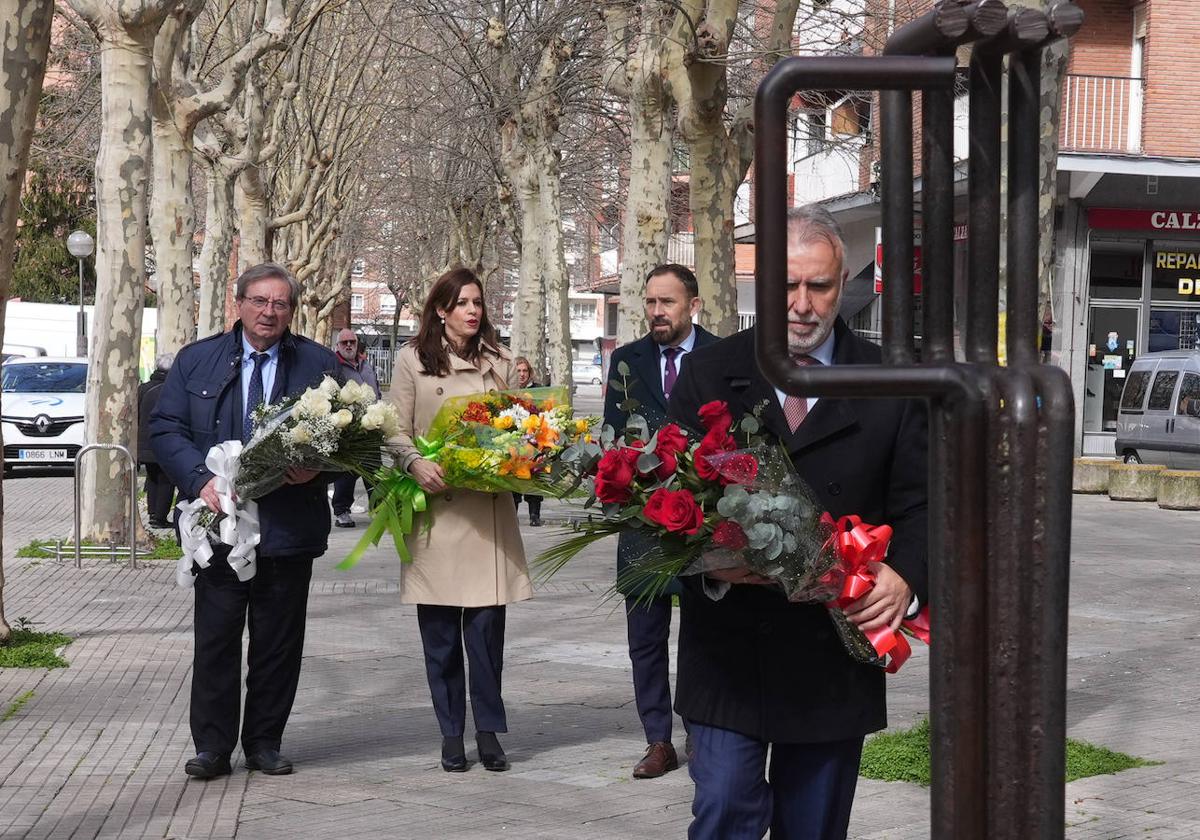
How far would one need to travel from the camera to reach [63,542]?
16.8m

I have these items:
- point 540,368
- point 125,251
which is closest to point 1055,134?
point 125,251

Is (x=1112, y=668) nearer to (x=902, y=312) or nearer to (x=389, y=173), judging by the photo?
(x=902, y=312)

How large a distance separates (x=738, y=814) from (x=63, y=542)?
557 inches

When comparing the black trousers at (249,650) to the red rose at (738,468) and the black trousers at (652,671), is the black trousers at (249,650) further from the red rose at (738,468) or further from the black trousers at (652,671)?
the red rose at (738,468)

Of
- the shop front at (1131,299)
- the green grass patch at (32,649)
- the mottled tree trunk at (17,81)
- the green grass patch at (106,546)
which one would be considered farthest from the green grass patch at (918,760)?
the shop front at (1131,299)

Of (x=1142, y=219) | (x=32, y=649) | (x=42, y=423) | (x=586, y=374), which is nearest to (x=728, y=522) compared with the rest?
(x=32, y=649)

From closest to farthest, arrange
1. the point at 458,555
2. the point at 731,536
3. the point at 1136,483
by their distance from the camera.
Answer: the point at 731,536, the point at 458,555, the point at 1136,483

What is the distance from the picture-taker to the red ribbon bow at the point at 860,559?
341 centimetres

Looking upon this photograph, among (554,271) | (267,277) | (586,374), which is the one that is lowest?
(586,374)

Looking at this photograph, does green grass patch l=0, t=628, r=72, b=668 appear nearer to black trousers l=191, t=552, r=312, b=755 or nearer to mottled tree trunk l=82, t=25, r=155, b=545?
black trousers l=191, t=552, r=312, b=755

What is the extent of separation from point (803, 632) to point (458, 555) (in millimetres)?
3765

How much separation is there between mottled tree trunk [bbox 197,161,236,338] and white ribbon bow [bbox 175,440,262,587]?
18949 millimetres

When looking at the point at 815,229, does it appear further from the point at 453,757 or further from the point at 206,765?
the point at 206,765

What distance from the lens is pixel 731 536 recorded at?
11.1 ft
